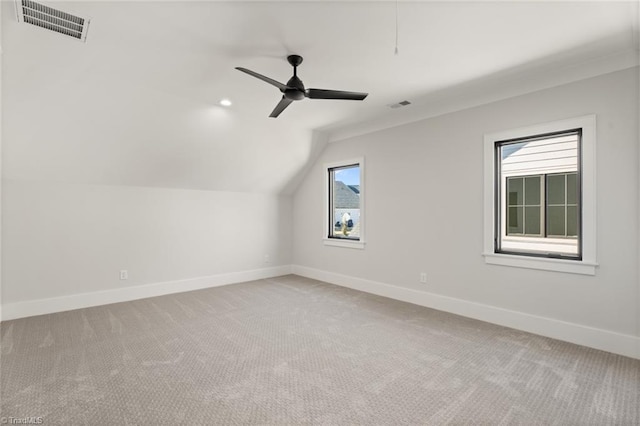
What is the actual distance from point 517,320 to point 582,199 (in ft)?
4.68

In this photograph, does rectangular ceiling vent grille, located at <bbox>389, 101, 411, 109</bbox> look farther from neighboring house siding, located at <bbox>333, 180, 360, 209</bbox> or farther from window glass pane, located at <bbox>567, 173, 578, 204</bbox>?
window glass pane, located at <bbox>567, 173, 578, 204</bbox>

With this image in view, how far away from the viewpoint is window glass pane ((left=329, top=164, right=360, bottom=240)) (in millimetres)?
5555

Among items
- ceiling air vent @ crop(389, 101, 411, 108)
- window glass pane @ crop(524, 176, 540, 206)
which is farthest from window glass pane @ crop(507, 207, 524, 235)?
ceiling air vent @ crop(389, 101, 411, 108)

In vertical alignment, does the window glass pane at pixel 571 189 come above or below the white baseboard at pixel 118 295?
above

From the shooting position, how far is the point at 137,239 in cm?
471

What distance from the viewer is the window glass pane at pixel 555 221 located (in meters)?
3.53

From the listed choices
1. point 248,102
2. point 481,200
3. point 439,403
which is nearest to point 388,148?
point 481,200

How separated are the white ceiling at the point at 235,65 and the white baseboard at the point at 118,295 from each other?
156 cm

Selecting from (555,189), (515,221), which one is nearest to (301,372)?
(515,221)

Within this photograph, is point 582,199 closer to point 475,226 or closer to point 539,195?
point 539,195

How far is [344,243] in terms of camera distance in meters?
5.46

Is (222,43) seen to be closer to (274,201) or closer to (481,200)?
(481,200)

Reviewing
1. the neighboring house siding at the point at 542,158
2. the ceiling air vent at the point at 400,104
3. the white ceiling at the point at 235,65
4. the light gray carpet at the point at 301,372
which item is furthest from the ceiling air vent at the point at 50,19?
the neighboring house siding at the point at 542,158

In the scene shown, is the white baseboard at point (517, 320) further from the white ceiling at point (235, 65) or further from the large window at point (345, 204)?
the white ceiling at point (235, 65)
